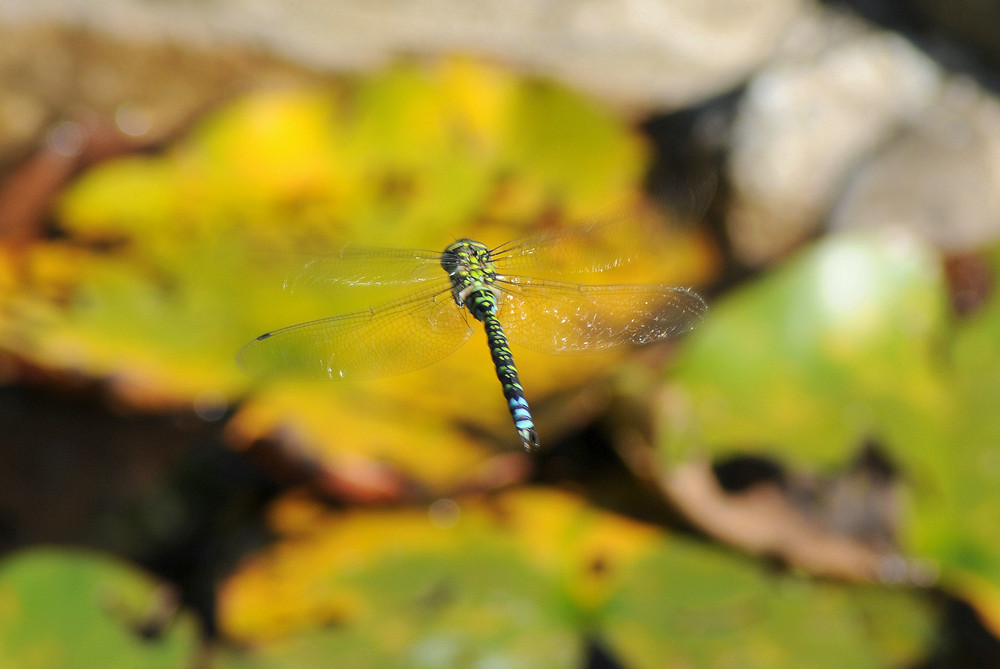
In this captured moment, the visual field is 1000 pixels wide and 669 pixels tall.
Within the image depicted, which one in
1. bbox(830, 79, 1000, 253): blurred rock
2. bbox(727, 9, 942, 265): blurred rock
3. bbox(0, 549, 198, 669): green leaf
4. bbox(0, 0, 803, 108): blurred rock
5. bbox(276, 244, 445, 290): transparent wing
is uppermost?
bbox(0, 0, 803, 108): blurred rock

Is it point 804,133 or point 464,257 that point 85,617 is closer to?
point 464,257

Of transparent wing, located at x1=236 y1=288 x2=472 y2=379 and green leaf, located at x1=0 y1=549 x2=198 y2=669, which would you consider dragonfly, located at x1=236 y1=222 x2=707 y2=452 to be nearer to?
transparent wing, located at x1=236 y1=288 x2=472 y2=379

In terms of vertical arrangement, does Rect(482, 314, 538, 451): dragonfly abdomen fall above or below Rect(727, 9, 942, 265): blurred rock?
below

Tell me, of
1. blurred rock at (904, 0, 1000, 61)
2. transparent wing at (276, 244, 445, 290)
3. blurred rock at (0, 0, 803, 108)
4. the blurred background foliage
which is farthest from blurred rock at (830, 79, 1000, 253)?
transparent wing at (276, 244, 445, 290)

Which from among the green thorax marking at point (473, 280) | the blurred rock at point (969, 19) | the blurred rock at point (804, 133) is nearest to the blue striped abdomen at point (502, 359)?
the green thorax marking at point (473, 280)

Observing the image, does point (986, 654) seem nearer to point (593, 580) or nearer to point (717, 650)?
point (717, 650)

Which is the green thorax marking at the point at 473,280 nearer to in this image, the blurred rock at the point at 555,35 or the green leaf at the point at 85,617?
the green leaf at the point at 85,617

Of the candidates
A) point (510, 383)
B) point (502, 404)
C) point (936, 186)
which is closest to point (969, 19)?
point (936, 186)
